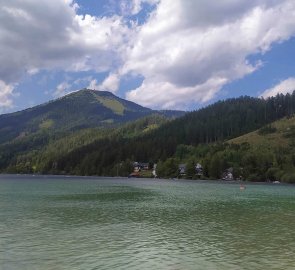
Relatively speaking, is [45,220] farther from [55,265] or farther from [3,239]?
[55,265]

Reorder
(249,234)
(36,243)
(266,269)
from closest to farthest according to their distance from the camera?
(266,269) < (36,243) < (249,234)

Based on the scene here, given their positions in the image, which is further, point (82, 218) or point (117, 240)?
point (82, 218)

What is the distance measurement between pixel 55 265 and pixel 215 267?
36.5 feet

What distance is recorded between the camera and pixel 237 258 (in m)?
32.8

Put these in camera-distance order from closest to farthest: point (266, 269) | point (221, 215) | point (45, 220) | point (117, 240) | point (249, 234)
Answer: point (266, 269)
point (117, 240)
point (249, 234)
point (45, 220)
point (221, 215)

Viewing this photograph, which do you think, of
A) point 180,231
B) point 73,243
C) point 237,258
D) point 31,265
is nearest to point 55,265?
point 31,265

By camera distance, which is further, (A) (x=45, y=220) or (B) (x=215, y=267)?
(A) (x=45, y=220)

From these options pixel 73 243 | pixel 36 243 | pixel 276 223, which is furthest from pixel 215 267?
pixel 276 223

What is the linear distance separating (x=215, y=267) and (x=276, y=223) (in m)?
27.6

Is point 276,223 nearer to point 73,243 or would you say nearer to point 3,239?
point 73,243

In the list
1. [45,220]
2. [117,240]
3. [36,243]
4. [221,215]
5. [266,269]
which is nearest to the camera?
[266,269]

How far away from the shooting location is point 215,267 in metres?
29.9

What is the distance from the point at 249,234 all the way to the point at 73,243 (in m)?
18.7

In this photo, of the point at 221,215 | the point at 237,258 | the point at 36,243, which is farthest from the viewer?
the point at 221,215
